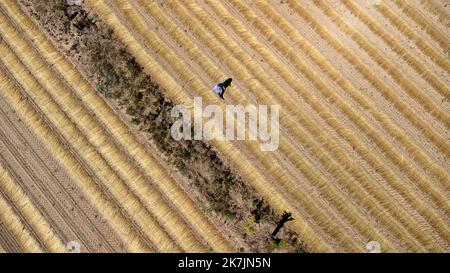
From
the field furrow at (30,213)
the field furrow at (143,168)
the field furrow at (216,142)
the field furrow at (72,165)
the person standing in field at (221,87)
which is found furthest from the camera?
the person standing in field at (221,87)

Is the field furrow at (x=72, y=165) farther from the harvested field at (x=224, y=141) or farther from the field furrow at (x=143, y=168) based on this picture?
the field furrow at (x=143, y=168)

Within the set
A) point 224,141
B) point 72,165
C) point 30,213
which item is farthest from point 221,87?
point 30,213

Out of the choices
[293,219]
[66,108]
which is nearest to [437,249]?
[293,219]

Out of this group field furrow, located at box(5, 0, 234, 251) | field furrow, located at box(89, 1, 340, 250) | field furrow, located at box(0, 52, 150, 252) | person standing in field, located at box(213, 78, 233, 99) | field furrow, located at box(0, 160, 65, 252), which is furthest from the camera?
person standing in field, located at box(213, 78, 233, 99)

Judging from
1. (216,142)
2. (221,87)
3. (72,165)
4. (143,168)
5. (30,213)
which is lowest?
(216,142)

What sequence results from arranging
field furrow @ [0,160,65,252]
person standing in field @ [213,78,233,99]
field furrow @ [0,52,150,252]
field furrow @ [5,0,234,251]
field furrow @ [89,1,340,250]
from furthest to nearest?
1. person standing in field @ [213,78,233,99]
2. field furrow @ [89,1,340,250]
3. field furrow @ [5,0,234,251]
4. field furrow @ [0,52,150,252]
5. field furrow @ [0,160,65,252]

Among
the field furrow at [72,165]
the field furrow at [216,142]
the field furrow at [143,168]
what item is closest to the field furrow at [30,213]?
the field furrow at [72,165]

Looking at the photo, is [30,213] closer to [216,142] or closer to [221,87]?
[216,142]

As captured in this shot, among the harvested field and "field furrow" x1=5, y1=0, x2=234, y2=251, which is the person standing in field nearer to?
the harvested field

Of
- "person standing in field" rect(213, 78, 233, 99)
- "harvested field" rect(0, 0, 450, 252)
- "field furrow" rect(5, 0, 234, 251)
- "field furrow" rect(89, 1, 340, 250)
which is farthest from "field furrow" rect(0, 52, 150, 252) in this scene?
"person standing in field" rect(213, 78, 233, 99)

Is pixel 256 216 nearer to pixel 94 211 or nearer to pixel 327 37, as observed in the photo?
pixel 94 211
